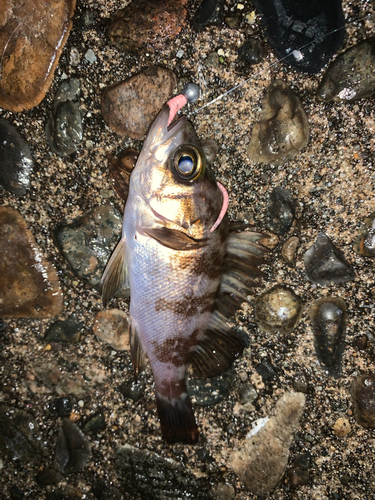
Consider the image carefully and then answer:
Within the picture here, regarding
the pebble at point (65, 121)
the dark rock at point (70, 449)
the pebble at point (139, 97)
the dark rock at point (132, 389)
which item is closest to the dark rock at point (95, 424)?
the dark rock at point (70, 449)

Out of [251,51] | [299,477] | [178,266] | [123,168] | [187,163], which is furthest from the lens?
[299,477]

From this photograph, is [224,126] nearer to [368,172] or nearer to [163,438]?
[368,172]

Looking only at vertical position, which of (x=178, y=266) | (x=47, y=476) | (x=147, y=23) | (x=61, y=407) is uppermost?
(x=147, y=23)

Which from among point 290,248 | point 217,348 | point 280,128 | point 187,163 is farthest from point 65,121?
point 217,348

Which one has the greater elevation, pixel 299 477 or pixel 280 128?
pixel 280 128

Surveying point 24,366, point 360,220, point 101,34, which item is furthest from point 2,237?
point 360,220

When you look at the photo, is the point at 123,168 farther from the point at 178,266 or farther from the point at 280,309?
the point at 280,309

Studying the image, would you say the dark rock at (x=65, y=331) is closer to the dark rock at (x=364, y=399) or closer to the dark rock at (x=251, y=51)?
the dark rock at (x=364, y=399)
